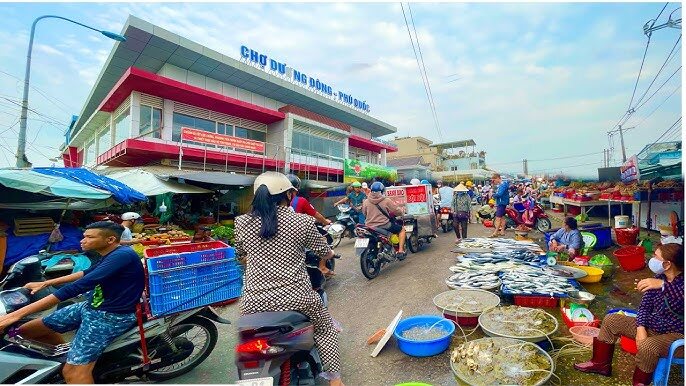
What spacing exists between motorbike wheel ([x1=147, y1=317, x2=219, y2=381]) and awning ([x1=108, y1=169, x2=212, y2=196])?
271 inches

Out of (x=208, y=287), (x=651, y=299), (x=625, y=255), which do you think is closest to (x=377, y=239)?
(x=208, y=287)

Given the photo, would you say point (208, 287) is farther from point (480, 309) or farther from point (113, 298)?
point (480, 309)

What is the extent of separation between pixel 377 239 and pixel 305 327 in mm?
3764

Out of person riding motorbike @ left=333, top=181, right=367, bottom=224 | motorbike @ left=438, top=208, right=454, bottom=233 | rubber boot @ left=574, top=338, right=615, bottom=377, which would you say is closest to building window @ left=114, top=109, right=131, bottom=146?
person riding motorbike @ left=333, top=181, right=367, bottom=224

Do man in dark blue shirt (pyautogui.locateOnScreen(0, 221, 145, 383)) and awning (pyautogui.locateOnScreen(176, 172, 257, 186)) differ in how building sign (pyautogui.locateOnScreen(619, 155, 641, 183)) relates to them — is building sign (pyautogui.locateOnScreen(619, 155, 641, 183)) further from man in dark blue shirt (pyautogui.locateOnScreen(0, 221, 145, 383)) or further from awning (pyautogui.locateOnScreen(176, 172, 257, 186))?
awning (pyautogui.locateOnScreen(176, 172, 257, 186))

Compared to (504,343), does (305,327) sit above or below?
above

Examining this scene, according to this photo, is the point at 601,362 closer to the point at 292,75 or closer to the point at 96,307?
the point at 96,307

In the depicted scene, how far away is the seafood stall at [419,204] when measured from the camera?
8.25 m

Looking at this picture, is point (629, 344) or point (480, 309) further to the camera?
point (480, 309)

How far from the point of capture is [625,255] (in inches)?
229

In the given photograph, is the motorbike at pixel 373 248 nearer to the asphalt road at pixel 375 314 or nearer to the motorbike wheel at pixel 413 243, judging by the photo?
the asphalt road at pixel 375 314

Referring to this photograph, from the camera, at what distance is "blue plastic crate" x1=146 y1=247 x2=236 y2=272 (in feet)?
10.2

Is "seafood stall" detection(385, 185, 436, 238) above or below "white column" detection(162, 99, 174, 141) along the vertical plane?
below

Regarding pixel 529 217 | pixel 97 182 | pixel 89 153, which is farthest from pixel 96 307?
pixel 89 153
